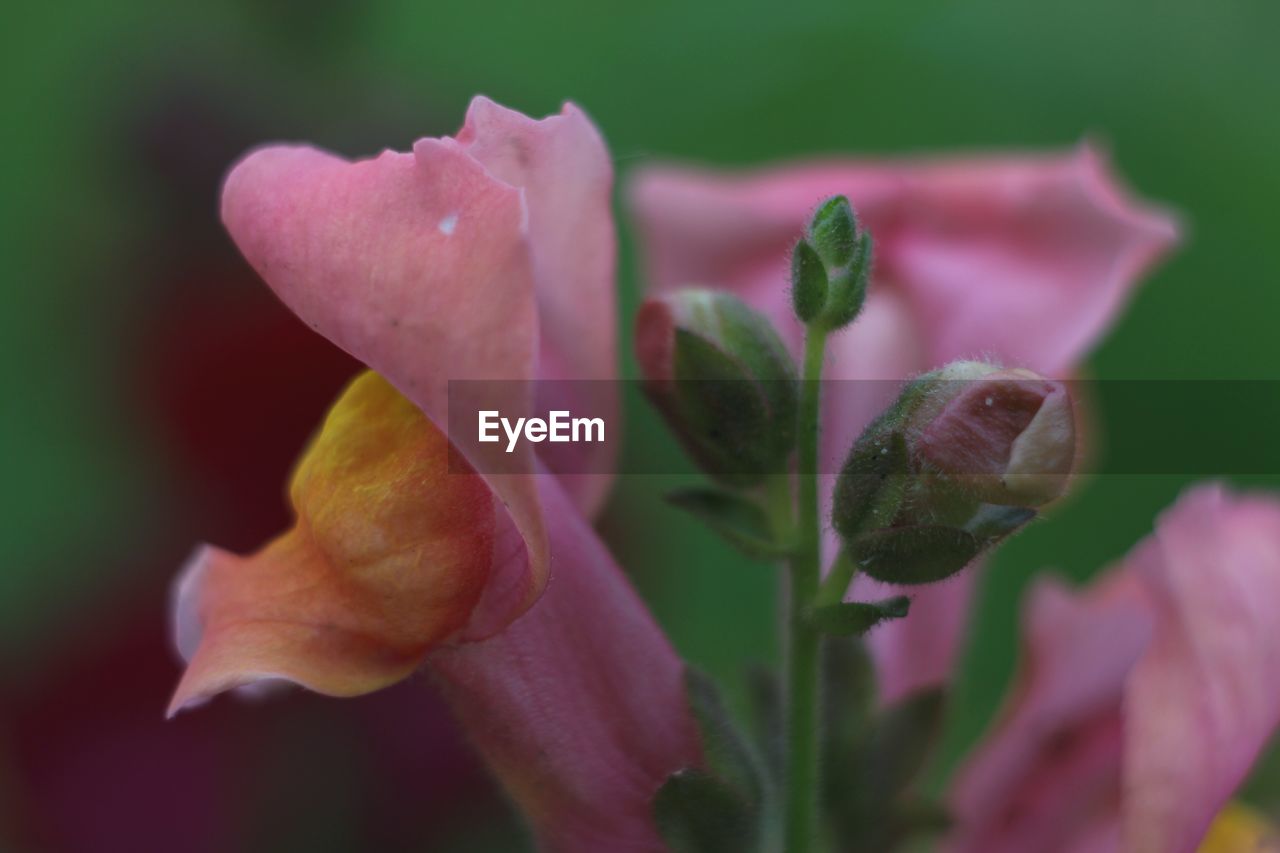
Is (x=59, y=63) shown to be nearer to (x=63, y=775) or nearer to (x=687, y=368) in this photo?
(x=63, y=775)

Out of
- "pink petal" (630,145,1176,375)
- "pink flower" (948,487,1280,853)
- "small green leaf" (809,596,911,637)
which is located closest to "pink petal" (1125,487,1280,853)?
"pink flower" (948,487,1280,853)

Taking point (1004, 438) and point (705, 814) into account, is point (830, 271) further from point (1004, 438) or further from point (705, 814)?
point (705, 814)

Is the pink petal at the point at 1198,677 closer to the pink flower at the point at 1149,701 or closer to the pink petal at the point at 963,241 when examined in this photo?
the pink flower at the point at 1149,701

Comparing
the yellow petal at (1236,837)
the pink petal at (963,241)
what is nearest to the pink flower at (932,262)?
the pink petal at (963,241)

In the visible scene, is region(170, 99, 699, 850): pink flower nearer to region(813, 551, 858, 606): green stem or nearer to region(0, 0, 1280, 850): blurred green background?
region(813, 551, 858, 606): green stem

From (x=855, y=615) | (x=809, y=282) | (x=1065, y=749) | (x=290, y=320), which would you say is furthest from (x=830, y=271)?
(x=290, y=320)
